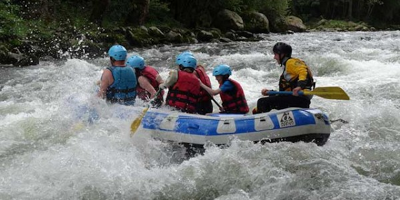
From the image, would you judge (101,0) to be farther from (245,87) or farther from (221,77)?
(221,77)

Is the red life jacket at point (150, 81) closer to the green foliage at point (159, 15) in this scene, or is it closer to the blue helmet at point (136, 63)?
the blue helmet at point (136, 63)

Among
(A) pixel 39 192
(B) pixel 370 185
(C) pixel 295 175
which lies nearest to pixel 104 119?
(A) pixel 39 192

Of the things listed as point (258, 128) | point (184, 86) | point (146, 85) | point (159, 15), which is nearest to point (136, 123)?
point (184, 86)

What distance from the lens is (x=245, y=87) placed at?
961cm

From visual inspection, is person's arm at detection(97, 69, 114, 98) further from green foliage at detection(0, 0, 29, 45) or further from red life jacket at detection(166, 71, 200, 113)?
green foliage at detection(0, 0, 29, 45)

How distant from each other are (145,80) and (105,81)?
69 cm

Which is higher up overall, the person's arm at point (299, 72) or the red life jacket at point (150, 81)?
the person's arm at point (299, 72)

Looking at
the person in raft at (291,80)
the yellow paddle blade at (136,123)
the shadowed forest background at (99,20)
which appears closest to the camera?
the person in raft at (291,80)

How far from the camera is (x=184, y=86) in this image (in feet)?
18.5

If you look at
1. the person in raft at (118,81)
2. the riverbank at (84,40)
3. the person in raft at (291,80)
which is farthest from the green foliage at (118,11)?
the person in raft at (291,80)

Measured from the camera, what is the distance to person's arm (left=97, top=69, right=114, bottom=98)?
5715mm

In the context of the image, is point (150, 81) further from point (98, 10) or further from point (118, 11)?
point (118, 11)

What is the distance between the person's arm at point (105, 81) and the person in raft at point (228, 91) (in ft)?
3.85

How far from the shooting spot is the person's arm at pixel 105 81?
5.71 metres
